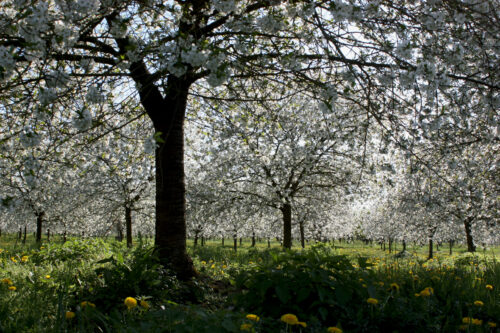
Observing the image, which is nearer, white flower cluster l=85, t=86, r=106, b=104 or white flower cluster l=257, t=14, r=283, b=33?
white flower cluster l=85, t=86, r=106, b=104

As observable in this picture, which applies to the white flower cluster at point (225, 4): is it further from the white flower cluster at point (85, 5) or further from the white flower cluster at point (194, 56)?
the white flower cluster at point (85, 5)

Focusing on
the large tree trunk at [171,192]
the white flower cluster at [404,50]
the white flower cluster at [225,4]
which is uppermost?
the white flower cluster at [225,4]

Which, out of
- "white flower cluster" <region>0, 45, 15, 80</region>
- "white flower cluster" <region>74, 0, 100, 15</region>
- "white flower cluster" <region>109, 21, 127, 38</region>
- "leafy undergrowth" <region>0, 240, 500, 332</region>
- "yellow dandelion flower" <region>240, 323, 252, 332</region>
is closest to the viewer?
"yellow dandelion flower" <region>240, 323, 252, 332</region>

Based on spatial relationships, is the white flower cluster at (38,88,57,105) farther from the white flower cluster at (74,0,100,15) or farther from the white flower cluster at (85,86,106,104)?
the white flower cluster at (74,0,100,15)

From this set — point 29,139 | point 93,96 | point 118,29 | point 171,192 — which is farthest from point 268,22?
point 171,192

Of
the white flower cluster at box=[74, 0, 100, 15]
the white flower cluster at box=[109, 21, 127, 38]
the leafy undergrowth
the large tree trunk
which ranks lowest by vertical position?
the leafy undergrowth

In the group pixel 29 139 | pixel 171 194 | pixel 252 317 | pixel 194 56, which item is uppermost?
pixel 194 56

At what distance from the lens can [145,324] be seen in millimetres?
2037

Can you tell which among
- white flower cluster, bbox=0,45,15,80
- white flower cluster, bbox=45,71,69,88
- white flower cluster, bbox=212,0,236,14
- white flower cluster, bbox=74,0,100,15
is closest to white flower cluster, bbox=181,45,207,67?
white flower cluster, bbox=212,0,236,14

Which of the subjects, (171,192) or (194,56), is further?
(171,192)

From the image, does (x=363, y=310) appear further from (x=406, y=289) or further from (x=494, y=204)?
(x=494, y=204)

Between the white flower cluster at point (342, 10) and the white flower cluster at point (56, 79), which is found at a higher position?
the white flower cluster at point (342, 10)

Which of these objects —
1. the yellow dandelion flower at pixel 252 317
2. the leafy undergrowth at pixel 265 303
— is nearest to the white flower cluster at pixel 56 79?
the leafy undergrowth at pixel 265 303

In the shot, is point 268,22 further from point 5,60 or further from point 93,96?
point 5,60
